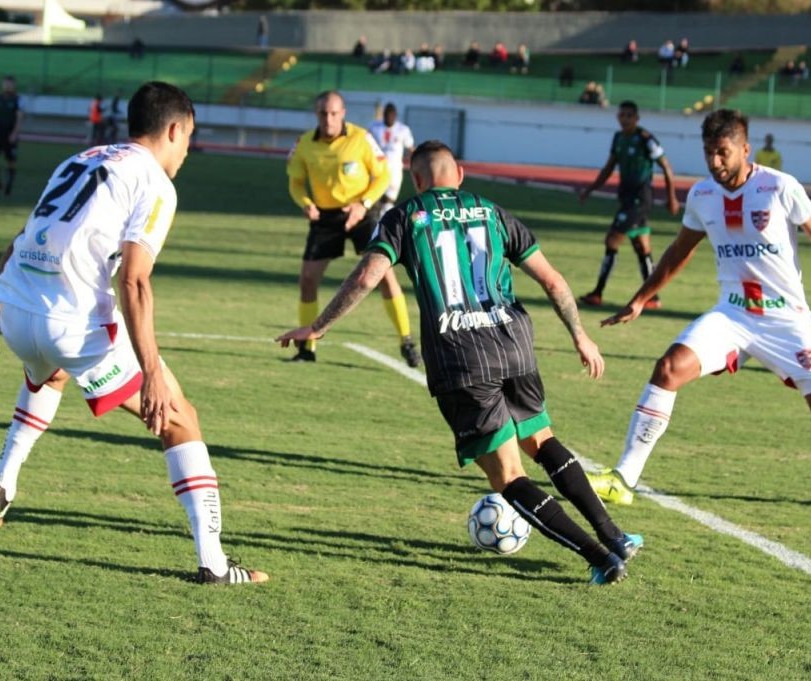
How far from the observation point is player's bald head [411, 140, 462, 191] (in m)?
6.27

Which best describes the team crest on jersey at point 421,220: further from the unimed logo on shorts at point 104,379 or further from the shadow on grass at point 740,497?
the shadow on grass at point 740,497

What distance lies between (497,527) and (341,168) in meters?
6.37

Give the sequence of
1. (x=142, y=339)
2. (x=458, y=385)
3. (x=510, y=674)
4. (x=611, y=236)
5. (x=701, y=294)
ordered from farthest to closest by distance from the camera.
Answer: (x=701, y=294), (x=611, y=236), (x=458, y=385), (x=142, y=339), (x=510, y=674)

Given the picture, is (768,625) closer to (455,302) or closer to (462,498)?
(455,302)

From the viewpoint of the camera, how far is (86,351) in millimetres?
5902

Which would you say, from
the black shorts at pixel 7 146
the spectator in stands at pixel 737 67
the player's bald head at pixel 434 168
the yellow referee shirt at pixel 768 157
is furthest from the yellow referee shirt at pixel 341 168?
the spectator in stands at pixel 737 67

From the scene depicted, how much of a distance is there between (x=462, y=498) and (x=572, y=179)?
34.9 meters

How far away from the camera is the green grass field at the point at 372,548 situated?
17.1 feet

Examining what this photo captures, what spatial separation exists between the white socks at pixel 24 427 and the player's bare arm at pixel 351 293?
1.32 meters

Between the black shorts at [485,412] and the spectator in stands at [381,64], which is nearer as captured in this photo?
the black shorts at [485,412]

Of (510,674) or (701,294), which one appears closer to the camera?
(510,674)

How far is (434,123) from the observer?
164 ft

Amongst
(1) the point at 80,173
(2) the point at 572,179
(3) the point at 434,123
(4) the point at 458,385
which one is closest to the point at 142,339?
(1) the point at 80,173

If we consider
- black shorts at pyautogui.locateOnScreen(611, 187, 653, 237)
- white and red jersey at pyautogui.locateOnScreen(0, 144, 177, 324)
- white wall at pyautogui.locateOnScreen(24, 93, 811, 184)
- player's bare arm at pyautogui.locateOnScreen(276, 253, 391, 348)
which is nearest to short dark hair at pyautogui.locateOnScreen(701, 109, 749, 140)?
player's bare arm at pyautogui.locateOnScreen(276, 253, 391, 348)
